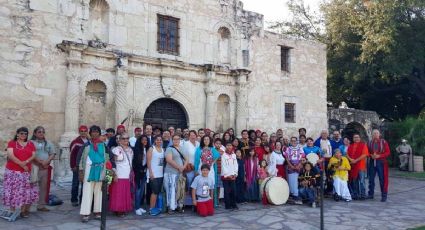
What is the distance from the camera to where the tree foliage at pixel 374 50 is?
1652cm

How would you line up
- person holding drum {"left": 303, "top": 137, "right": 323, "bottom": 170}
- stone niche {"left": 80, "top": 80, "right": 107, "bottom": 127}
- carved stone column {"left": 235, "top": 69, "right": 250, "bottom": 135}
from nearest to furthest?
1. person holding drum {"left": 303, "top": 137, "right": 323, "bottom": 170}
2. stone niche {"left": 80, "top": 80, "right": 107, "bottom": 127}
3. carved stone column {"left": 235, "top": 69, "right": 250, "bottom": 135}

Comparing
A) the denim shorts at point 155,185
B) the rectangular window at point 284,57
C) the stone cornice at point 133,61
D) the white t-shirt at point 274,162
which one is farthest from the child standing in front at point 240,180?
the rectangular window at point 284,57

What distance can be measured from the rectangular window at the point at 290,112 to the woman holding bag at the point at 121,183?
29.3 ft

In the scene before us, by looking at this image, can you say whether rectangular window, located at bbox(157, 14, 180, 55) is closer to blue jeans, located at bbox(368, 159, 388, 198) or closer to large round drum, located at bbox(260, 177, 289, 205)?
large round drum, located at bbox(260, 177, 289, 205)

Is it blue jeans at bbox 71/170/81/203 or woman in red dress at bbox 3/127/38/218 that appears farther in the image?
blue jeans at bbox 71/170/81/203

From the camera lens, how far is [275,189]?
833 centimetres

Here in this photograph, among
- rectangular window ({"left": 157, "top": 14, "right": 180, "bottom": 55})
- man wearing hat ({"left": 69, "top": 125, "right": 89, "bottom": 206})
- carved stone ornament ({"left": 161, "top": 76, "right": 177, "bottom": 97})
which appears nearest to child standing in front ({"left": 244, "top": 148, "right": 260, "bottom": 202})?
man wearing hat ({"left": 69, "top": 125, "right": 89, "bottom": 206})

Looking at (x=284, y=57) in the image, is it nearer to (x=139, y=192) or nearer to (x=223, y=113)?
(x=223, y=113)

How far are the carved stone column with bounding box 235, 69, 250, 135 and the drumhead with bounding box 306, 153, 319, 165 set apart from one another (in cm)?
422

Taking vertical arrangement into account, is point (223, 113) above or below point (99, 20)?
below

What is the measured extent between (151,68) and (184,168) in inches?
187

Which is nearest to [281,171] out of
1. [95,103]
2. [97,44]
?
[95,103]

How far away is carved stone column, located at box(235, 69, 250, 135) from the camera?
42.7 feet

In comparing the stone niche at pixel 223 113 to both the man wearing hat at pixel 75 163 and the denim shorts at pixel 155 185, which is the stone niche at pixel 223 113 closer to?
the denim shorts at pixel 155 185
